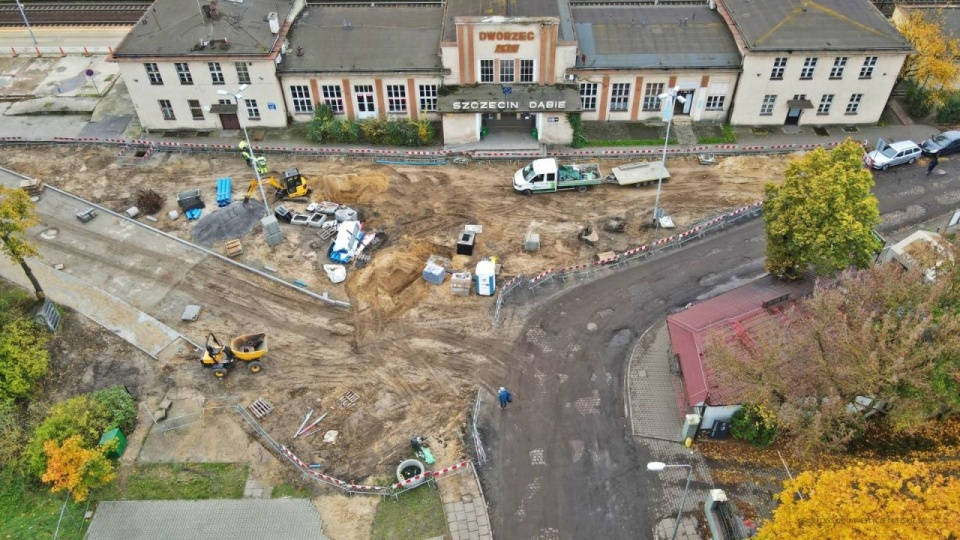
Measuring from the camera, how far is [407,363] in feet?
122

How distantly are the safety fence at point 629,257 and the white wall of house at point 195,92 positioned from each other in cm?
2574

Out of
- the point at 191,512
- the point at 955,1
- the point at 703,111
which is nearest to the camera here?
the point at 191,512

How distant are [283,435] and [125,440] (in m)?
7.62

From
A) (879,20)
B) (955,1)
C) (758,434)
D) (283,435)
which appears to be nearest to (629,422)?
(758,434)

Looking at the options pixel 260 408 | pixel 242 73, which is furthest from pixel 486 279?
pixel 242 73

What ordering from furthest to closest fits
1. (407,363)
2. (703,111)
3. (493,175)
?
(703,111) < (493,175) < (407,363)

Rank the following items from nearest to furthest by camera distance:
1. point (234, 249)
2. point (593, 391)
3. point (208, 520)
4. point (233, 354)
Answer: point (208, 520) < point (593, 391) < point (233, 354) < point (234, 249)

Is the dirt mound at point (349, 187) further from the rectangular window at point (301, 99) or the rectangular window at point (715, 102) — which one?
the rectangular window at point (715, 102)

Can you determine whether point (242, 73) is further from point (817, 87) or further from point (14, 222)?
point (817, 87)

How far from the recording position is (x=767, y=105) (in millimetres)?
53062

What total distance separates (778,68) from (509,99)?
19929 mm

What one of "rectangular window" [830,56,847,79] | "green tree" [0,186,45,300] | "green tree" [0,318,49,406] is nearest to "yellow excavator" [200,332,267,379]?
"green tree" [0,318,49,406]

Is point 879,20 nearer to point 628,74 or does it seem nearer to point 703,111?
point 703,111

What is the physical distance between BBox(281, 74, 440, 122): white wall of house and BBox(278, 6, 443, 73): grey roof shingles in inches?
31.1
